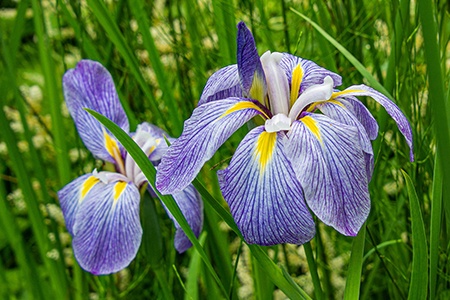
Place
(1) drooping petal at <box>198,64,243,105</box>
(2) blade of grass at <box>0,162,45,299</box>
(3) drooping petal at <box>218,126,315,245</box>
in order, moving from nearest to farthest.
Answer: (3) drooping petal at <box>218,126,315,245</box>, (1) drooping petal at <box>198,64,243,105</box>, (2) blade of grass at <box>0,162,45,299</box>

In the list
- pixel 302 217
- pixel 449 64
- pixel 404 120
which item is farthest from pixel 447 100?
pixel 449 64

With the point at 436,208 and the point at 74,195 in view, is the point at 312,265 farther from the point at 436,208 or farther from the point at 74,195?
the point at 74,195

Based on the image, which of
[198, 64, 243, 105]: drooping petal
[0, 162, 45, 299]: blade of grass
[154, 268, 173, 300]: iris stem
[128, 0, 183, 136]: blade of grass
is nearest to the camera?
[198, 64, 243, 105]: drooping petal

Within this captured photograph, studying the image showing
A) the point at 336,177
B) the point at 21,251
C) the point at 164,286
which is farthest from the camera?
the point at 21,251

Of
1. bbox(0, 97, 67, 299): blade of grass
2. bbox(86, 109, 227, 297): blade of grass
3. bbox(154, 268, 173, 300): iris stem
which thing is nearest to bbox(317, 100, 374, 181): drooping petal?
bbox(86, 109, 227, 297): blade of grass

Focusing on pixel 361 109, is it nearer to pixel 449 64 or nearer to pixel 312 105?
pixel 312 105

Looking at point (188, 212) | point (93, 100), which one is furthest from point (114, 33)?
point (188, 212)

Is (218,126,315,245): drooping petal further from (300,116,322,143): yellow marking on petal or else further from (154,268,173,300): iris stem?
(154,268,173,300): iris stem
